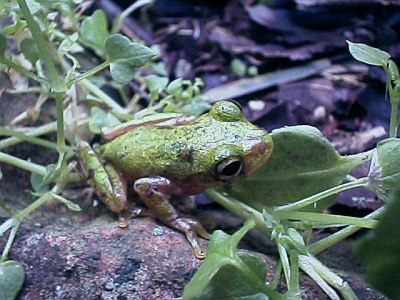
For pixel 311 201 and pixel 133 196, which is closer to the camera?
pixel 311 201

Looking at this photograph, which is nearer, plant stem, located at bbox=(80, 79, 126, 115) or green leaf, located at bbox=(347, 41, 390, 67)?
green leaf, located at bbox=(347, 41, 390, 67)

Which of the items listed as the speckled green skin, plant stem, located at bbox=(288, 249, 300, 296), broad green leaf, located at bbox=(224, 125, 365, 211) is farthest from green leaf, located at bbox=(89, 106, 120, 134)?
plant stem, located at bbox=(288, 249, 300, 296)

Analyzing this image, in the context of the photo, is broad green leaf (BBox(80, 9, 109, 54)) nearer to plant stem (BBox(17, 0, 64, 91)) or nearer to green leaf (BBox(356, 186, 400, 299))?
plant stem (BBox(17, 0, 64, 91))

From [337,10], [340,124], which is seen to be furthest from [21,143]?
[337,10]

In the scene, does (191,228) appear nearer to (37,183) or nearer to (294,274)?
(294,274)

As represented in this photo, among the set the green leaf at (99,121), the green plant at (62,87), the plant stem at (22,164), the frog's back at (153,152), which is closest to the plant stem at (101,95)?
the green plant at (62,87)

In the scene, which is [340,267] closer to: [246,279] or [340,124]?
[246,279]

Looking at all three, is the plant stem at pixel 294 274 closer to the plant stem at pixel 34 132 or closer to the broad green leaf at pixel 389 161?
the broad green leaf at pixel 389 161
